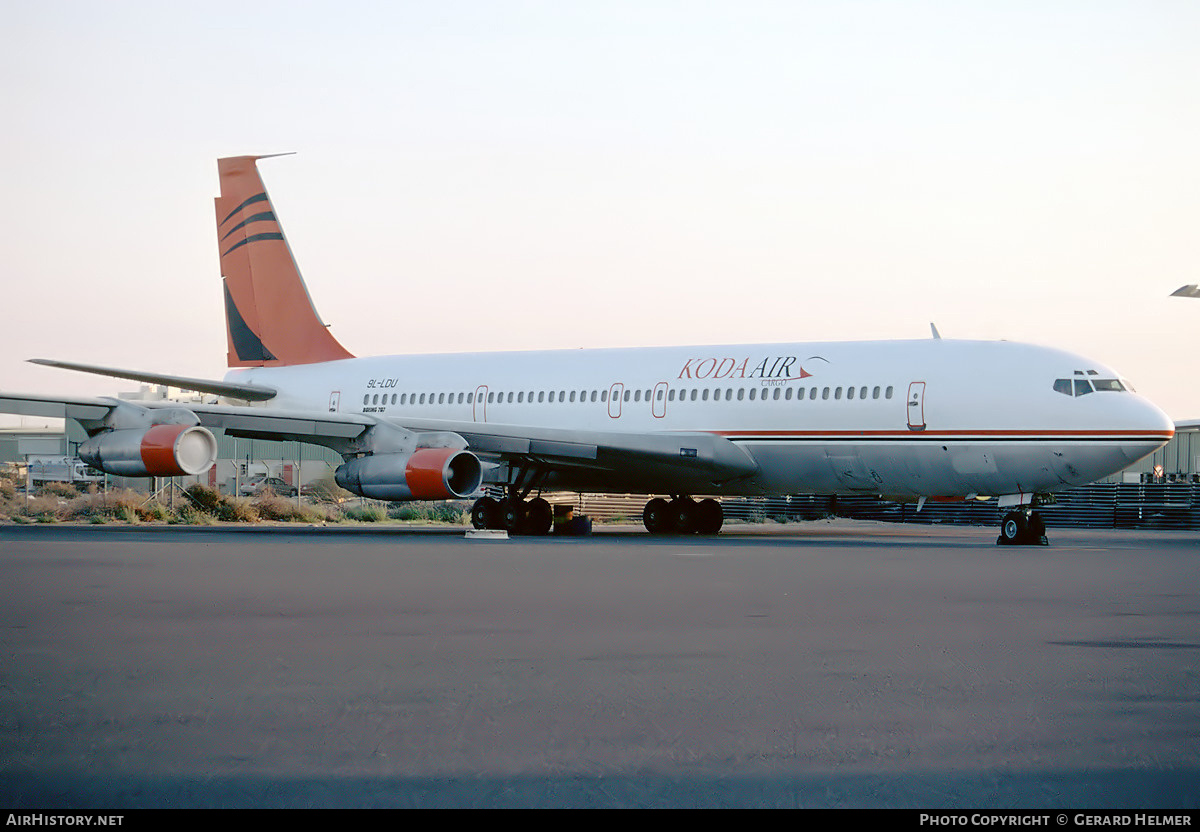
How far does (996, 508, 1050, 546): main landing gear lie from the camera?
24.0 m

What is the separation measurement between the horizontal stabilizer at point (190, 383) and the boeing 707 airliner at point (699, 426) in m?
0.06

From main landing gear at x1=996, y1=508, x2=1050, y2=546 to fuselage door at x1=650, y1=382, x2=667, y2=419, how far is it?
712 centimetres

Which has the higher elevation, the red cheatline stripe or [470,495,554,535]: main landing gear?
the red cheatline stripe

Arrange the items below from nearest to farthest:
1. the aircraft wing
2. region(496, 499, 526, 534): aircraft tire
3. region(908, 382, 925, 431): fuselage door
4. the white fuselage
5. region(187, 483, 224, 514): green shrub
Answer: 1. the white fuselage
2. region(908, 382, 925, 431): fuselage door
3. the aircraft wing
4. region(496, 499, 526, 534): aircraft tire
5. region(187, 483, 224, 514): green shrub

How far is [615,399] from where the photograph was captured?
95.8ft

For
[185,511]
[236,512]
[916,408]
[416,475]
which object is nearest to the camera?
[916,408]

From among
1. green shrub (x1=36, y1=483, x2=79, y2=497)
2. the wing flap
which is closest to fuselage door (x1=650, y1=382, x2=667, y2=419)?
the wing flap

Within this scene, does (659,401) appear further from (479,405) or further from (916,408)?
(916,408)

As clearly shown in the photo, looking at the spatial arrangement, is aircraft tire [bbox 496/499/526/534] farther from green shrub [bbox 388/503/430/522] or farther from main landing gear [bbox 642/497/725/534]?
green shrub [bbox 388/503/430/522]

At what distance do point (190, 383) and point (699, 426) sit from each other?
1097 centimetres

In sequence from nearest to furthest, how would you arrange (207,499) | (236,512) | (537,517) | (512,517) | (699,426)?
(699,426) → (512,517) → (537,517) → (236,512) → (207,499)

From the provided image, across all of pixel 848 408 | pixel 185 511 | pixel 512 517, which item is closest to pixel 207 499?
pixel 185 511

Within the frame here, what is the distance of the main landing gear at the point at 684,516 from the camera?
3030 cm

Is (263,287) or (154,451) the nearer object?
(154,451)
